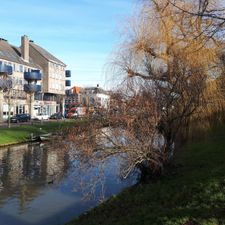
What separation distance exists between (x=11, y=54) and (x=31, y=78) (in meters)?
5.62

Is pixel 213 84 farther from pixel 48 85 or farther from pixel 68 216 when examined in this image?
pixel 48 85

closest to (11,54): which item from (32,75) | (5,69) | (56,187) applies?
(32,75)

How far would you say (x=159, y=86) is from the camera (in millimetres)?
18453

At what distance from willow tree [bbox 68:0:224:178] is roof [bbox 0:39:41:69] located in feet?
185

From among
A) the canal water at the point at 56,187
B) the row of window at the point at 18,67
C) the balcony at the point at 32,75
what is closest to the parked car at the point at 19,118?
the row of window at the point at 18,67

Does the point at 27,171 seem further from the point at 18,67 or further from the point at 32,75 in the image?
the point at 32,75

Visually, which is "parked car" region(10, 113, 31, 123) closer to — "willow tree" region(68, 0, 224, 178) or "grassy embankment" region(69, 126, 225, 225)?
"willow tree" region(68, 0, 224, 178)

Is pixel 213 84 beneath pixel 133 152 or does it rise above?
above

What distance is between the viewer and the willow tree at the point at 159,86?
1558cm

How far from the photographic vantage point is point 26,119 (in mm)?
70500

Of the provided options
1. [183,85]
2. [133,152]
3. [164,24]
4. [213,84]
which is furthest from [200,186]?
[164,24]

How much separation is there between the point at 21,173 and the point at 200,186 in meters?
15.1

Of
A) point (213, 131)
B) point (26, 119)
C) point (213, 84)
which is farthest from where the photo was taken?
point (26, 119)

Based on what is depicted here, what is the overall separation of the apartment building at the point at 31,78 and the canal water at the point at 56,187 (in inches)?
1813
